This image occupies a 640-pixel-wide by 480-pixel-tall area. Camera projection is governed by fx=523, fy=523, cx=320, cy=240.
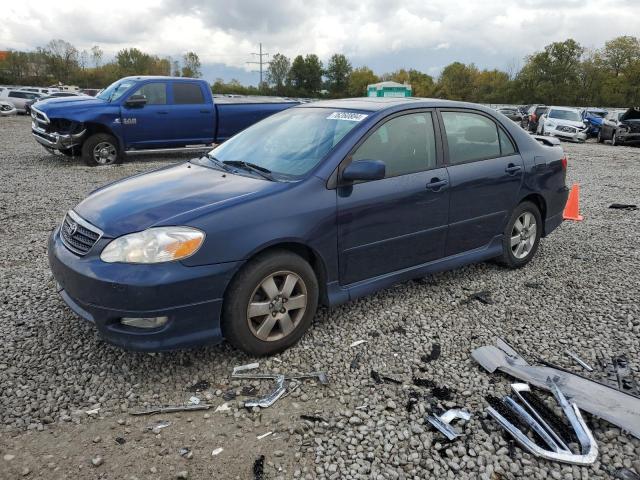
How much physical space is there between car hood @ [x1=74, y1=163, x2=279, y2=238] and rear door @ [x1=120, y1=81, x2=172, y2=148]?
7.89 m

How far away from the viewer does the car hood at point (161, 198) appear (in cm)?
318

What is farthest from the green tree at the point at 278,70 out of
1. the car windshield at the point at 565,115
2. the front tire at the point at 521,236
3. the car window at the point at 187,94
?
the front tire at the point at 521,236

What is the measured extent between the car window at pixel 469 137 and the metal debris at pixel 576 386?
65.9 inches

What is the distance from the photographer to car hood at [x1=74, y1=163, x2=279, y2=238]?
10.4ft

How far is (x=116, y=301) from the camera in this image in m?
2.96

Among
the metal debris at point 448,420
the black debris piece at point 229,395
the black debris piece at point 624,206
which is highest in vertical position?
the black debris piece at point 624,206

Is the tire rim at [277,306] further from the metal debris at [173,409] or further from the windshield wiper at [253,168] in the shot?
the windshield wiper at [253,168]

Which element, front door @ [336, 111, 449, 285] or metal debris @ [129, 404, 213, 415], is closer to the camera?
metal debris @ [129, 404, 213, 415]

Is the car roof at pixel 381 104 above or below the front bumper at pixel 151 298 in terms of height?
above

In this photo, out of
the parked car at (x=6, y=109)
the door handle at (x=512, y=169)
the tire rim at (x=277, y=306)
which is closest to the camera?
the tire rim at (x=277, y=306)

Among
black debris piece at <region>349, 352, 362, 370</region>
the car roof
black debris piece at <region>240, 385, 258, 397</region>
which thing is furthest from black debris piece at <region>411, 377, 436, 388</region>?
the car roof

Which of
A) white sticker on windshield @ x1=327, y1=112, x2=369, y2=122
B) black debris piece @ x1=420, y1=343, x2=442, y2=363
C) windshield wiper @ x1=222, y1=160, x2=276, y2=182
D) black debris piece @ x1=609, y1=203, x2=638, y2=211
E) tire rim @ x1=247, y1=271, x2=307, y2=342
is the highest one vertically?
white sticker on windshield @ x1=327, y1=112, x2=369, y2=122

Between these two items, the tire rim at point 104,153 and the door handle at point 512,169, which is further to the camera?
the tire rim at point 104,153

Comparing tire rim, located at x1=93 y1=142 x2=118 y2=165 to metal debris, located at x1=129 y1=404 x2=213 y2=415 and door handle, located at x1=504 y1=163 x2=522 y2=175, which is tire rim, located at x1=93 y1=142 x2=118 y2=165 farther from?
metal debris, located at x1=129 y1=404 x2=213 y2=415
